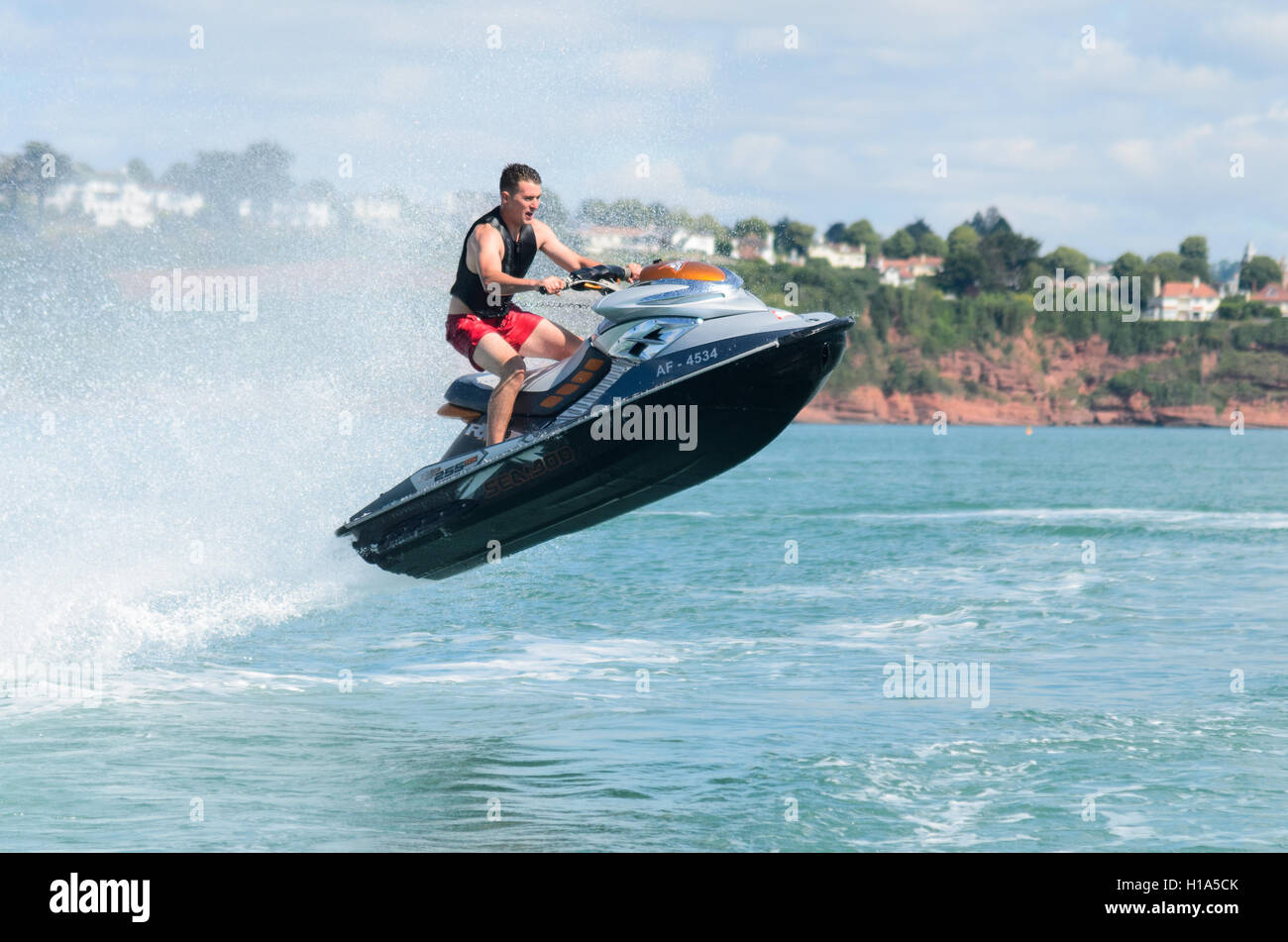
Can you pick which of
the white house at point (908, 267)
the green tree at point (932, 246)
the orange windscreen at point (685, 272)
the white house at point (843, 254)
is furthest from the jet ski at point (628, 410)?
the green tree at point (932, 246)

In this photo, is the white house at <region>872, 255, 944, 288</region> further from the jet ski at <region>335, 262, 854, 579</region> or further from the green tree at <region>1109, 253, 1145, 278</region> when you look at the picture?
the jet ski at <region>335, 262, 854, 579</region>

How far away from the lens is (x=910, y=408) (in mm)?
110312

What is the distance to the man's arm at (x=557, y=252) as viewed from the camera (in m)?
7.89

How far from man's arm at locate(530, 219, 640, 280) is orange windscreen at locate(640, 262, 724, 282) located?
78 mm

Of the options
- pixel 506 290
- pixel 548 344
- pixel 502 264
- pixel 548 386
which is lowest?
pixel 548 386

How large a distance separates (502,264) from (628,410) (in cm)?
104

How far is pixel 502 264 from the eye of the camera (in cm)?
778

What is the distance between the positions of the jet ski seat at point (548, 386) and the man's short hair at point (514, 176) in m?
0.95

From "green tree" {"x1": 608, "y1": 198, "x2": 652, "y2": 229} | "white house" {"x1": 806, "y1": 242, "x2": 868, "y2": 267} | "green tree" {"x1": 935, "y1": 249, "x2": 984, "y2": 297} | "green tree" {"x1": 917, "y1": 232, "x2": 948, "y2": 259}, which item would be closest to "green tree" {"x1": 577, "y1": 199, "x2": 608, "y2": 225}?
"green tree" {"x1": 608, "y1": 198, "x2": 652, "y2": 229}

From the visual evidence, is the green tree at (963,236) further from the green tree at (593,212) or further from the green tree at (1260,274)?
the green tree at (593,212)

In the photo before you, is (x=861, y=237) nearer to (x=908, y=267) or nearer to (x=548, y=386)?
(x=908, y=267)

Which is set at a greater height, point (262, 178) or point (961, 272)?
point (961, 272)

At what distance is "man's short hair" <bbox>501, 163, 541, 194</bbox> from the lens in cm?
761

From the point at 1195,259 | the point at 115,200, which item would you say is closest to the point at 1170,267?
the point at 1195,259
